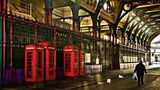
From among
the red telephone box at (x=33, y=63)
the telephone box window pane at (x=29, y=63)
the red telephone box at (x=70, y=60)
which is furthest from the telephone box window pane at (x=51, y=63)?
the red telephone box at (x=70, y=60)

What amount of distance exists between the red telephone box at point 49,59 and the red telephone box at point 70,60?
6.76 feet

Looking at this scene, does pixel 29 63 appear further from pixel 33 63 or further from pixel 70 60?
pixel 70 60

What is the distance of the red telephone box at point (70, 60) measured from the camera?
16750 millimetres

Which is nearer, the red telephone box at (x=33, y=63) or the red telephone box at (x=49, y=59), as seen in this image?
the red telephone box at (x=33, y=63)

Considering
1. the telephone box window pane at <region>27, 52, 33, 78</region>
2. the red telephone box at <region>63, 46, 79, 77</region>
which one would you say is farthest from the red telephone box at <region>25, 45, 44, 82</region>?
the red telephone box at <region>63, 46, 79, 77</region>

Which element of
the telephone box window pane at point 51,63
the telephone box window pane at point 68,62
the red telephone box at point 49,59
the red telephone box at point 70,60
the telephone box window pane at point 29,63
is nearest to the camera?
the telephone box window pane at point 29,63

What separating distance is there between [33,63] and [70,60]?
435 centimetres

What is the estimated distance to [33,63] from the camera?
12.9 metres

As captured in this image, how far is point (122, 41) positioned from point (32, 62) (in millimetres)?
28901

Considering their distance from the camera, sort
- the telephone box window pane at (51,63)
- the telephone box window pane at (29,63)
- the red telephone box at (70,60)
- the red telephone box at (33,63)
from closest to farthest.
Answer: the red telephone box at (33,63) → the telephone box window pane at (29,63) → the telephone box window pane at (51,63) → the red telephone box at (70,60)

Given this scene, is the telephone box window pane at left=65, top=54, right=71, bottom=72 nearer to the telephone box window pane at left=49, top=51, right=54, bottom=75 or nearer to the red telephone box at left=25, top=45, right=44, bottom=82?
the telephone box window pane at left=49, top=51, right=54, bottom=75

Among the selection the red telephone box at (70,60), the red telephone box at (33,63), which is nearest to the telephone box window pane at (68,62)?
the red telephone box at (70,60)

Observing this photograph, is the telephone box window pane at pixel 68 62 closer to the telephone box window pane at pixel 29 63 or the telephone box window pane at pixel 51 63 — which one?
the telephone box window pane at pixel 51 63

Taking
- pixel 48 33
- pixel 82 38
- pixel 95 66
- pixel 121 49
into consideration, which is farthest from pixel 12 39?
pixel 121 49
